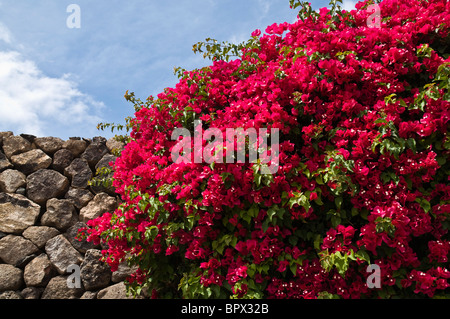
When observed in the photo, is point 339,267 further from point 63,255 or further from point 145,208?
point 63,255

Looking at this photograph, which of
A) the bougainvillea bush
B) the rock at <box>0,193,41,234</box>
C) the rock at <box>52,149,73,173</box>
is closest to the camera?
the bougainvillea bush

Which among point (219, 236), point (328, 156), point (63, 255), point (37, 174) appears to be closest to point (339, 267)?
point (328, 156)

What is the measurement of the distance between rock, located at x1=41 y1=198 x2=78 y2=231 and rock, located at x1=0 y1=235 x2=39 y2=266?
1.05 feet

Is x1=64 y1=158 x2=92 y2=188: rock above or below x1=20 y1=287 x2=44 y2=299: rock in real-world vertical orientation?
above

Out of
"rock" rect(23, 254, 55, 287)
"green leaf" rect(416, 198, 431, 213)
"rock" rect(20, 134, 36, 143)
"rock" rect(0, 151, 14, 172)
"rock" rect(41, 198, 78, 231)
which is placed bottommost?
"rock" rect(23, 254, 55, 287)

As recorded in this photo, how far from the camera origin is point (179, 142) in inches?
128

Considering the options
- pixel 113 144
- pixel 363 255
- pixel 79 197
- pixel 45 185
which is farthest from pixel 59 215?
pixel 363 255

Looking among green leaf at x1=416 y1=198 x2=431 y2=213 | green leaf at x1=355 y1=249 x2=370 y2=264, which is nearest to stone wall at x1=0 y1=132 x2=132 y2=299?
green leaf at x1=355 y1=249 x2=370 y2=264

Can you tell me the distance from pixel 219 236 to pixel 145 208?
25.2 inches

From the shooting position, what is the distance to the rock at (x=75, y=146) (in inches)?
204

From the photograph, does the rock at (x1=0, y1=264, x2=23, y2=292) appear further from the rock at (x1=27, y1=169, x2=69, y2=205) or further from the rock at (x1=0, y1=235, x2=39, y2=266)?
the rock at (x1=27, y1=169, x2=69, y2=205)

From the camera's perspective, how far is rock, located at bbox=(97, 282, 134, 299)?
4.26m

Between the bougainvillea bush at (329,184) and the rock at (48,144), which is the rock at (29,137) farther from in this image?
the bougainvillea bush at (329,184)

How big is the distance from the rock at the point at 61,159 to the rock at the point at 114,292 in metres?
1.76
